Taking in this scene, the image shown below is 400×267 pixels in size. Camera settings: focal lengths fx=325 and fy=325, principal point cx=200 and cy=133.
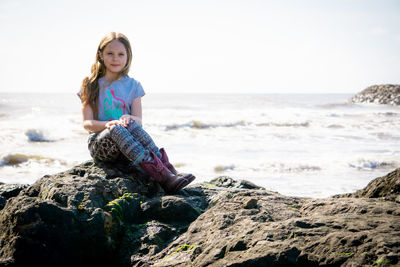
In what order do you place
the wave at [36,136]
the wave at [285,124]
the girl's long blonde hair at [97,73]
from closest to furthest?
the girl's long blonde hair at [97,73] → the wave at [36,136] → the wave at [285,124]

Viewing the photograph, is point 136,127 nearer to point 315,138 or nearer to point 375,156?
point 375,156

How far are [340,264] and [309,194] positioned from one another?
402cm

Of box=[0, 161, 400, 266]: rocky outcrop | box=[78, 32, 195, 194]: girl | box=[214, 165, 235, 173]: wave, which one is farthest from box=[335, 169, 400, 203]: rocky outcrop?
box=[214, 165, 235, 173]: wave

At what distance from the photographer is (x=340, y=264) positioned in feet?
4.59

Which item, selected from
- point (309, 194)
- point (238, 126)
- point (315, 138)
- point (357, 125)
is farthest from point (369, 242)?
point (357, 125)

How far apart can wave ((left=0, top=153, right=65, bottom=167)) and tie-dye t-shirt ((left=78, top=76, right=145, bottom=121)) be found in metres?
5.20

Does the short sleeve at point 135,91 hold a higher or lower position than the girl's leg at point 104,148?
higher

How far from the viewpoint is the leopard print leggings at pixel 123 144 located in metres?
→ 2.90

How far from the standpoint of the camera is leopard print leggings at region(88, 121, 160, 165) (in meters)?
2.90

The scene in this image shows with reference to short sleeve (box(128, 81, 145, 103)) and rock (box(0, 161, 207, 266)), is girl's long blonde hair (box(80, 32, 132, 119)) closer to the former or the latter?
short sleeve (box(128, 81, 145, 103))

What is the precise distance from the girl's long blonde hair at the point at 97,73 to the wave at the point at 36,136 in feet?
29.0

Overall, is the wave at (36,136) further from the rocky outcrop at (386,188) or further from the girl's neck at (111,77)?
the rocky outcrop at (386,188)

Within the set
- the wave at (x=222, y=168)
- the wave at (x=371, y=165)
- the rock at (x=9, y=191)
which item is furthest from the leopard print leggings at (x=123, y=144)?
the wave at (x=371, y=165)

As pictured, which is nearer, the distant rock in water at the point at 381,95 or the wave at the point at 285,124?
the wave at the point at 285,124
